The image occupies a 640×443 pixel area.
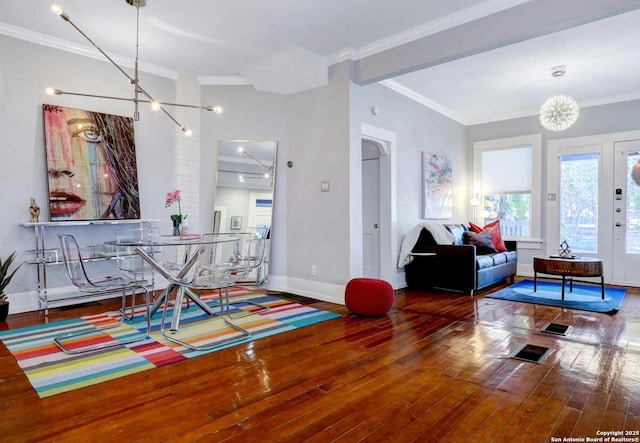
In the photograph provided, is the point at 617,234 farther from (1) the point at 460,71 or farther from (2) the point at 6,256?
(2) the point at 6,256

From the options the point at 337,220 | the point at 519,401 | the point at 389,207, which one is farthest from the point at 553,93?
the point at 519,401

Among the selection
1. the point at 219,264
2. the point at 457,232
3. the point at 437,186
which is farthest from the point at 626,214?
the point at 219,264

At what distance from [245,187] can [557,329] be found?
383cm

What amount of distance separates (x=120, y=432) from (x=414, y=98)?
17.3 feet

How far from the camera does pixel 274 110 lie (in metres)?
5.08

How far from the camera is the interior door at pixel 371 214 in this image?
209 inches

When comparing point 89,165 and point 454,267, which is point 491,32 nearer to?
point 454,267

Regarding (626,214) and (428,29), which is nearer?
(428,29)

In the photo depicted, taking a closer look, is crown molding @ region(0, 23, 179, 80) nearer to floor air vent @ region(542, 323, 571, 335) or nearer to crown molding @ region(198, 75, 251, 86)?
crown molding @ region(198, 75, 251, 86)

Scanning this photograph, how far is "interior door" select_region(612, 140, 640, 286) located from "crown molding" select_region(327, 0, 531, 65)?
12.7 ft

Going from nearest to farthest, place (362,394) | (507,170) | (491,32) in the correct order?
(362,394) → (491,32) → (507,170)

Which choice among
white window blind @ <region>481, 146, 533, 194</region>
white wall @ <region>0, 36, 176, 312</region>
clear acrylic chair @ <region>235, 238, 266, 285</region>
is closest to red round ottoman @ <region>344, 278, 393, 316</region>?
clear acrylic chair @ <region>235, 238, 266, 285</region>

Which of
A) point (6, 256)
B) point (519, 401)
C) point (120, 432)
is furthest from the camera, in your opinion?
point (6, 256)

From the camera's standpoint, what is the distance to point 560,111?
15.2ft
